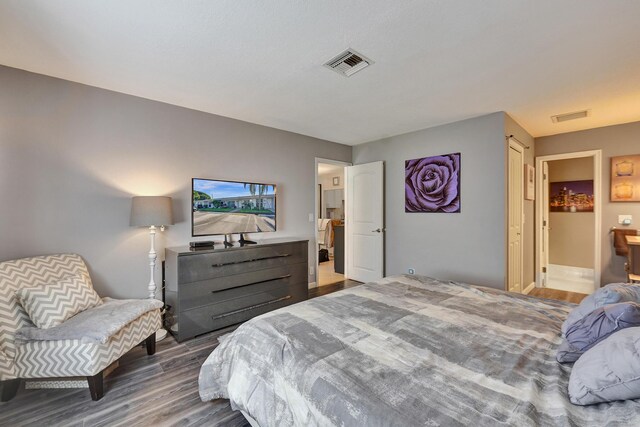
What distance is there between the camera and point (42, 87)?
2.38 m

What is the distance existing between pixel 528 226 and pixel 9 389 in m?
5.90

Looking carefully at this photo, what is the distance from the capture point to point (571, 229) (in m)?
5.05

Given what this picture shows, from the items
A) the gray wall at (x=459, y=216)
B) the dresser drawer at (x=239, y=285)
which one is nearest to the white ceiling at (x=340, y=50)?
the gray wall at (x=459, y=216)

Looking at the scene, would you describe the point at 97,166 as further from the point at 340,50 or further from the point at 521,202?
the point at 521,202

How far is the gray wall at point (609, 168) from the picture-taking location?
3.62 meters

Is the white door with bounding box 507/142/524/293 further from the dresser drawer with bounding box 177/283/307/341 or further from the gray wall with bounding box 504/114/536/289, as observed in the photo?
the dresser drawer with bounding box 177/283/307/341

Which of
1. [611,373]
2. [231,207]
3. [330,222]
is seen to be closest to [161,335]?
[231,207]

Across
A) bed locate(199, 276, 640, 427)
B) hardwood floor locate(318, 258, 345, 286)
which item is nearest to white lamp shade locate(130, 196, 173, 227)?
bed locate(199, 276, 640, 427)

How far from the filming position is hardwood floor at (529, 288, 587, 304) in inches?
150

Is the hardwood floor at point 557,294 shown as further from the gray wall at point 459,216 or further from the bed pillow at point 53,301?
the bed pillow at point 53,301

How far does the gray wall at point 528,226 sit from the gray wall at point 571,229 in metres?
1.31

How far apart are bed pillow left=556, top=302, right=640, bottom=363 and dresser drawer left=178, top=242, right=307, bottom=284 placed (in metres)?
2.64

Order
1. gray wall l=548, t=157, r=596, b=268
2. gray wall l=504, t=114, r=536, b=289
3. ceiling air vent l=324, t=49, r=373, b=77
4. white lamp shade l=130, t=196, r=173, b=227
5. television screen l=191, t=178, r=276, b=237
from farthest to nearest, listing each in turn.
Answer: gray wall l=548, t=157, r=596, b=268 < gray wall l=504, t=114, r=536, b=289 < television screen l=191, t=178, r=276, b=237 < white lamp shade l=130, t=196, r=173, b=227 < ceiling air vent l=324, t=49, r=373, b=77

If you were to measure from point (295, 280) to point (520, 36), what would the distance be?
3.16m
